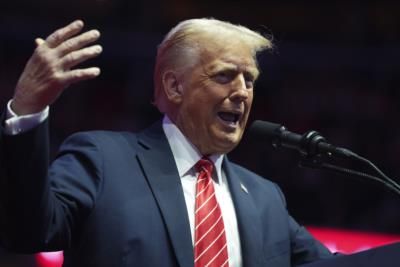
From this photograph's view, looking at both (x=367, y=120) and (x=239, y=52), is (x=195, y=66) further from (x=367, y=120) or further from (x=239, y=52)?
(x=367, y=120)

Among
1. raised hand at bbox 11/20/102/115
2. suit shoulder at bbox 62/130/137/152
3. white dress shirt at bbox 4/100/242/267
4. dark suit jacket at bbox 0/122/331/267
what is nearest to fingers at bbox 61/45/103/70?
raised hand at bbox 11/20/102/115

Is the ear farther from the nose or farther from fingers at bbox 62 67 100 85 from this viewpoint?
fingers at bbox 62 67 100 85

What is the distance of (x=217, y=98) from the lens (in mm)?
2150

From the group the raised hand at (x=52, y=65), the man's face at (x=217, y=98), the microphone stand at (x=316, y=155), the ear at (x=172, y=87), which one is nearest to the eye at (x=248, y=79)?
the man's face at (x=217, y=98)

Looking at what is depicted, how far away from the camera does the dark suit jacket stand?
5.36 feet

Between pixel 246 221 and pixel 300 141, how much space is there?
369 mm

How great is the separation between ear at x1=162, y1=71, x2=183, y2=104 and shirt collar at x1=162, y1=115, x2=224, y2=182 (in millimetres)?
58

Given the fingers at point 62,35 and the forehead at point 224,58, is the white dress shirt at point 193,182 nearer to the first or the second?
the forehead at point 224,58

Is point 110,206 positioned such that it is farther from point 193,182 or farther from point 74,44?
point 74,44

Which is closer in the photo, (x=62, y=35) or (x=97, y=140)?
(x=62, y=35)

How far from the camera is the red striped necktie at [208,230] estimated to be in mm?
1982

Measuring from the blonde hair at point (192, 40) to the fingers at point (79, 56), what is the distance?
0.65m

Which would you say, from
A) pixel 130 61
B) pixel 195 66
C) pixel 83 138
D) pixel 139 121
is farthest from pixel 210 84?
pixel 130 61

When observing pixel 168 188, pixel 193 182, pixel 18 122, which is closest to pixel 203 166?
pixel 193 182
